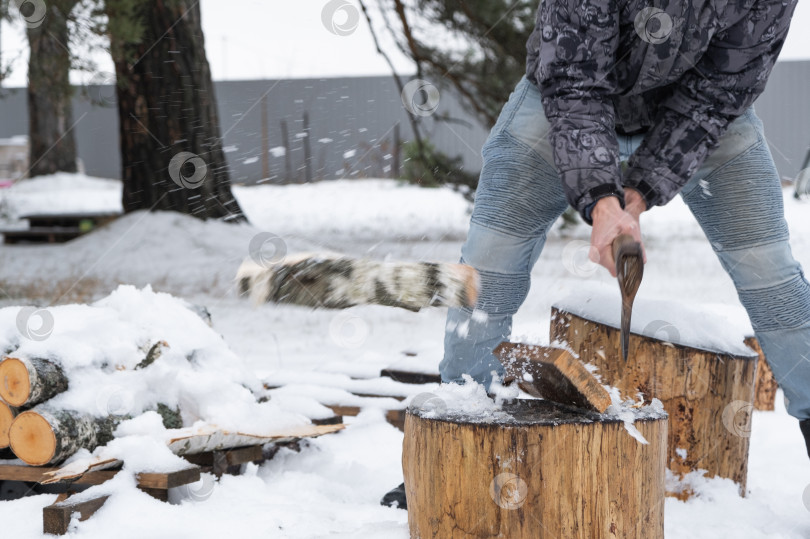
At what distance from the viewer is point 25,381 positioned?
7.26 ft

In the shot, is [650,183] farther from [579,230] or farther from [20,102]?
[20,102]

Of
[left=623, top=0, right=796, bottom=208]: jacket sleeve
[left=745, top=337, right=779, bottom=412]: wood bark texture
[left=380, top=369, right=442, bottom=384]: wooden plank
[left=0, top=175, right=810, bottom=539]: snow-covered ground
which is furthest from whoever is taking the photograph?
[left=745, top=337, right=779, bottom=412]: wood bark texture

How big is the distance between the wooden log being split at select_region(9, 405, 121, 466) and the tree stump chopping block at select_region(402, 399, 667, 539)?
1.15m

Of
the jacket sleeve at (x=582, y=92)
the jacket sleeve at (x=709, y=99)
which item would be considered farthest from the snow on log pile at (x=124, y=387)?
the jacket sleeve at (x=709, y=99)

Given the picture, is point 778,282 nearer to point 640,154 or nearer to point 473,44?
point 640,154

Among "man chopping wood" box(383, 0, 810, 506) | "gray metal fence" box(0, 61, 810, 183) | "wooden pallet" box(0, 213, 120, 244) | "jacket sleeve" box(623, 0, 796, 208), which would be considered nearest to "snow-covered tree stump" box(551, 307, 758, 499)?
"man chopping wood" box(383, 0, 810, 506)

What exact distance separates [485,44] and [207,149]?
3151mm

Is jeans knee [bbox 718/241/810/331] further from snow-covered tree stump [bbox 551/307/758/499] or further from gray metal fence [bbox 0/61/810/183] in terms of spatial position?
gray metal fence [bbox 0/61/810/183]

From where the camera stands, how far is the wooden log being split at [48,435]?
7.11 feet

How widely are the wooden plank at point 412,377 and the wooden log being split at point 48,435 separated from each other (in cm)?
144

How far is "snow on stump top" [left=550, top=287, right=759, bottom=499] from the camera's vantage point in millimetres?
2326

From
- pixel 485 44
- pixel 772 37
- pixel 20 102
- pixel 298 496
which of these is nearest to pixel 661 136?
pixel 772 37

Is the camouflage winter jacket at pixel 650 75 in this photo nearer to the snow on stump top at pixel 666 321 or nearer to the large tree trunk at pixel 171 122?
the snow on stump top at pixel 666 321

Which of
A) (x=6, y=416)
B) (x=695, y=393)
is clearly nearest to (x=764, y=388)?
(x=695, y=393)
